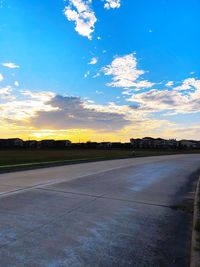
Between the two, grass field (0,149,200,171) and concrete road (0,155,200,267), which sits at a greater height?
grass field (0,149,200,171)

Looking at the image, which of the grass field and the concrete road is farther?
the grass field

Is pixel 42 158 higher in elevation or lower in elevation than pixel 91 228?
higher

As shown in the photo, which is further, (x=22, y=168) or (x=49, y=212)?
(x=22, y=168)

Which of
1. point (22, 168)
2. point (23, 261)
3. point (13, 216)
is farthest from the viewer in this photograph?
point (22, 168)

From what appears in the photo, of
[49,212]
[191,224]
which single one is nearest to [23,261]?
[49,212]

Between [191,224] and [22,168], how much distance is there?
1594 centimetres

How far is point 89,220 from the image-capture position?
27.0 ft

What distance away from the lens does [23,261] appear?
17.6 feet

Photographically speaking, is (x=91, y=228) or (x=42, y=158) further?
(x=42, y=158)

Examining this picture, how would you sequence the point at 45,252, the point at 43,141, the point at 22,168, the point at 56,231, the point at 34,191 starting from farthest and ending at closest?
the point at 43,141 < the point at 22,168 < the point at 34,191 < the point at 56,231 < the point at 45,252

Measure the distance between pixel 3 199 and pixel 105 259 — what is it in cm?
550

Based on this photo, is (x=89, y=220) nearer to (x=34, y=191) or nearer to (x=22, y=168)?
(x=34, y=191)

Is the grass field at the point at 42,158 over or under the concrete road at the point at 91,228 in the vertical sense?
over

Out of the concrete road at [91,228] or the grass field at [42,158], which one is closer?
the concrete road at [91,228]
